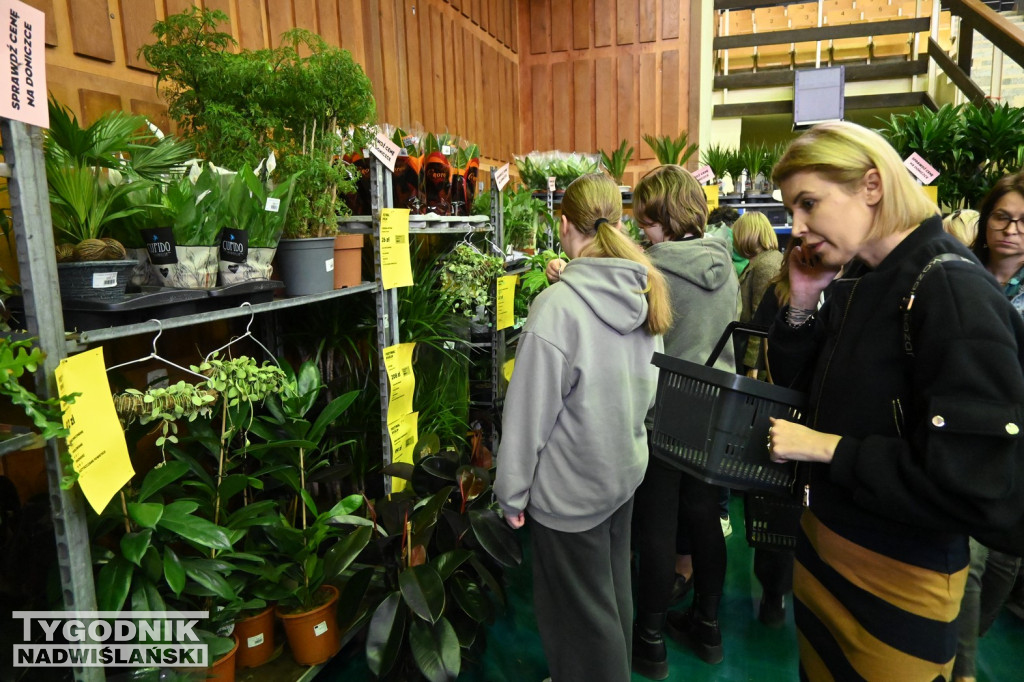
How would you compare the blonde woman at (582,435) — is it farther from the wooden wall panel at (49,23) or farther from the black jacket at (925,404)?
the wooden wall panel at (49,23)

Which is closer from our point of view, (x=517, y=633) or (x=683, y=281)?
(x=683, y=281)

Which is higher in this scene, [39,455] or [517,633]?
[39,455]

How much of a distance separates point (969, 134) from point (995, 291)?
3203 millimetres

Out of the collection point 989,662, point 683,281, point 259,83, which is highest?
point 259,83

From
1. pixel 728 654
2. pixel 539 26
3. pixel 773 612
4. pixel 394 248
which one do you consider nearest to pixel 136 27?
pixel 394 248

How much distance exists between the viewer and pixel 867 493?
1015 millimetres

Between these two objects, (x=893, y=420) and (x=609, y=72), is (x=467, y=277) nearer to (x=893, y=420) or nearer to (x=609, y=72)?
(x=893, y=420)

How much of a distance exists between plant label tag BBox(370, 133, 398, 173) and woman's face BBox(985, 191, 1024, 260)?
75.8 inches

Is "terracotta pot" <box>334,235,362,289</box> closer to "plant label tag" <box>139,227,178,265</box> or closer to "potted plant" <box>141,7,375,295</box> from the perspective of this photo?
"potted plant" <box>141,7,375,295</box>

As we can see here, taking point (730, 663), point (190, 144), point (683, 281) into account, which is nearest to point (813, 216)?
point (683, 281)

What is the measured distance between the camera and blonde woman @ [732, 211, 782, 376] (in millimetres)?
3180

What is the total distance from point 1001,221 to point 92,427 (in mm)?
2514

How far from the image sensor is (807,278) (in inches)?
52.5

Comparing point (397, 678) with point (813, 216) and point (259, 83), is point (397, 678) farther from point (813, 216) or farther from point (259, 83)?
point (259, 83)
